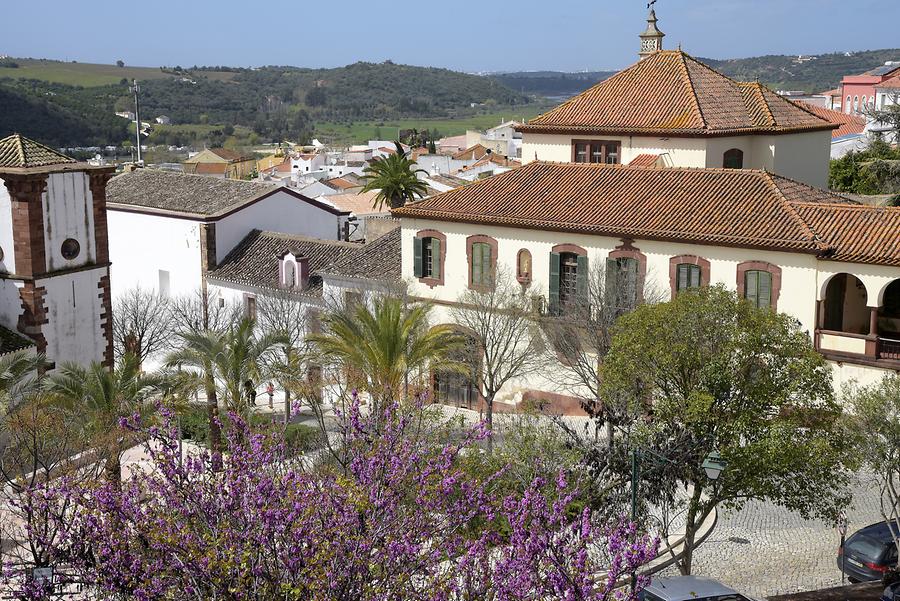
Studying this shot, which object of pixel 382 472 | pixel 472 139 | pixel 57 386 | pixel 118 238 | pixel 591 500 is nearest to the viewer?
pixel 382 472

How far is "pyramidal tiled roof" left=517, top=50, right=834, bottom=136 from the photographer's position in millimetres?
36312

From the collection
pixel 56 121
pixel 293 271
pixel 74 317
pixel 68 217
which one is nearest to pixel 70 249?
pixel 68 217

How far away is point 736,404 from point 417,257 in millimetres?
17171

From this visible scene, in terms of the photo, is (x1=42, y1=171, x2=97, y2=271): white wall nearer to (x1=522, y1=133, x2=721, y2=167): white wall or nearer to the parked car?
(x1=522, y1=133, x2=721, y2=167): white wall

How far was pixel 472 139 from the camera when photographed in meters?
142

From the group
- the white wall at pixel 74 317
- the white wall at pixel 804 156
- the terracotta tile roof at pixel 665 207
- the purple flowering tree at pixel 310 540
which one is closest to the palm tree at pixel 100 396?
the white wall at pixel 74 317

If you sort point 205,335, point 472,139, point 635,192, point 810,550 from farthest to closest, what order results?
point 472,139, point 635,192, point 205,335, point 810,550

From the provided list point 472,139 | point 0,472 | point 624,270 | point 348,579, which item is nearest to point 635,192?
point 624,270

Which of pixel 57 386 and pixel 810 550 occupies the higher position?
pixel 57 386

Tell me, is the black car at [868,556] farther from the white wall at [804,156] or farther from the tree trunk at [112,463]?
the white wall at [804,156]

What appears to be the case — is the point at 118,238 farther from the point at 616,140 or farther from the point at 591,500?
the point at 591,500

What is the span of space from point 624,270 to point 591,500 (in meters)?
11.4

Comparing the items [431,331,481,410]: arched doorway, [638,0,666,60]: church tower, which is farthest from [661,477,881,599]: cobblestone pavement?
[638,0,666,60]: church tower

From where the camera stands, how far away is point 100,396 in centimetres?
2339
